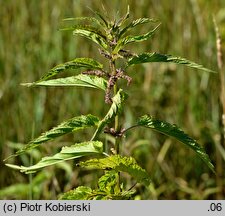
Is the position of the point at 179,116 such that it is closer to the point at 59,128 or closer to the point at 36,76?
the point at 36,76

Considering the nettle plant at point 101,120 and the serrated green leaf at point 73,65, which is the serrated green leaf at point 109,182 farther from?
the serrated green leaf at point 73,65

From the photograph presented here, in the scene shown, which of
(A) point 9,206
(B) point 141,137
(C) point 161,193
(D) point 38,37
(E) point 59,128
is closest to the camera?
(E) point 59,128

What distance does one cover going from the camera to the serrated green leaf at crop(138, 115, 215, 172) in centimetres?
107

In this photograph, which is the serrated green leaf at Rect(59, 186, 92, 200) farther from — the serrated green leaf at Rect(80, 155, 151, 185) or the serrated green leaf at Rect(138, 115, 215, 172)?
the serrated green leaf at Rect(138, 115, 215, 172)

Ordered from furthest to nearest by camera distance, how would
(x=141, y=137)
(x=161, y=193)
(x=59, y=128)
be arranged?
(x=141, y=137) → (x=161, y=193) → (x=59, y=128)

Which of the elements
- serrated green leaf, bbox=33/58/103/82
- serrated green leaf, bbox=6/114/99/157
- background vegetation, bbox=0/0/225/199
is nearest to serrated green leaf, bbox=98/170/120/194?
serrated green leaf, bbox=6/114/99/157

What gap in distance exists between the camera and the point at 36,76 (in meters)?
2.90

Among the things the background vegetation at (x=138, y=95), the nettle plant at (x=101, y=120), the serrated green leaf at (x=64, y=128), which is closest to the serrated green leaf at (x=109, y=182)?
the nettle plant at (x=101, y=120)

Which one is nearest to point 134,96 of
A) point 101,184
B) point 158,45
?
point 158,45

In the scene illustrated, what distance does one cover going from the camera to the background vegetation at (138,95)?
8.42 feet

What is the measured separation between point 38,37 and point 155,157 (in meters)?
1.00

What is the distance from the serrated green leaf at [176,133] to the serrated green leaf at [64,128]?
0.35 ft

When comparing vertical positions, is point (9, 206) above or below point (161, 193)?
below

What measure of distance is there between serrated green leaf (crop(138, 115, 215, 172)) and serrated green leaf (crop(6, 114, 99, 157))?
107 mm
